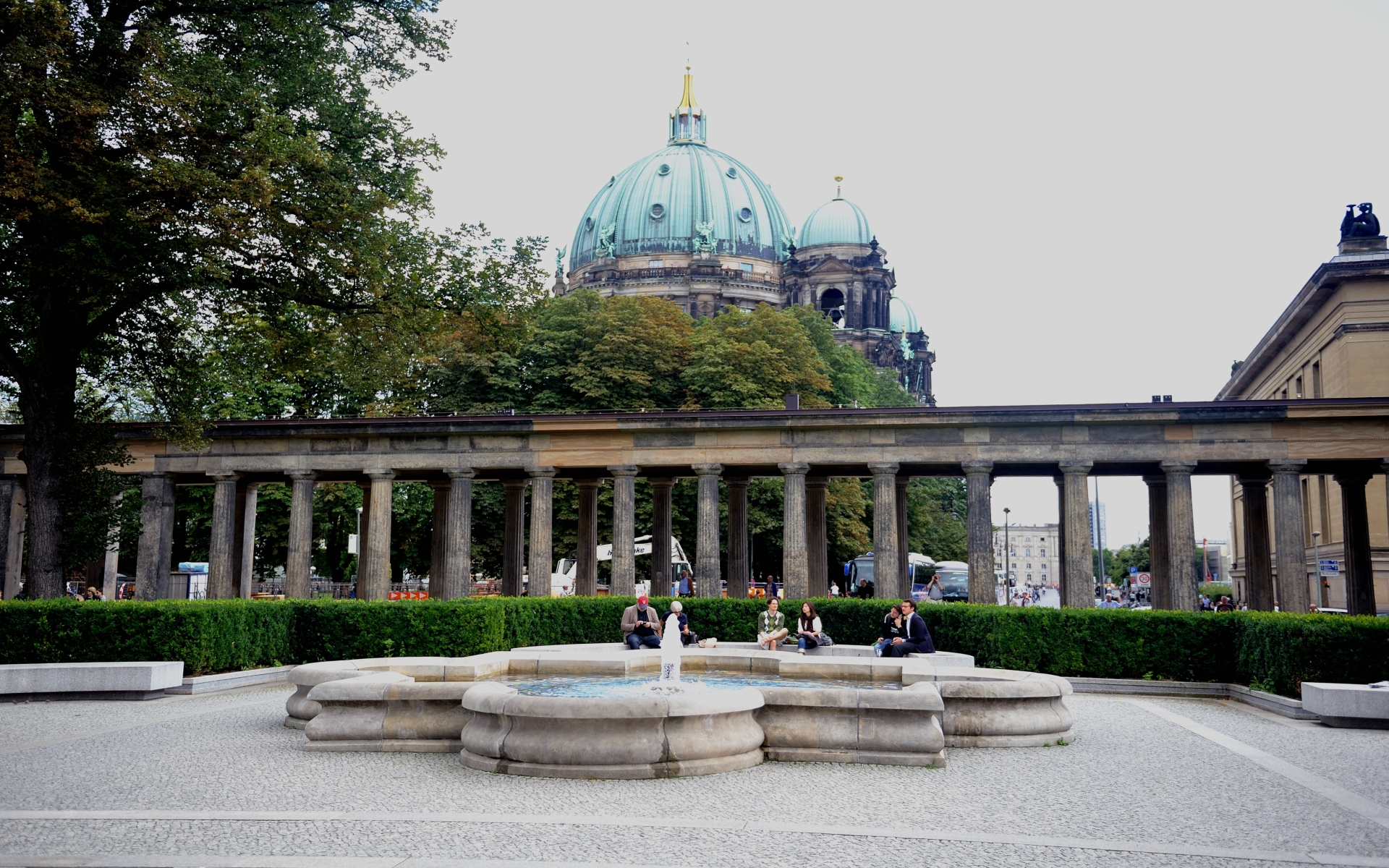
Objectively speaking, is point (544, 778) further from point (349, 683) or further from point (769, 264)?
point (769, 264)

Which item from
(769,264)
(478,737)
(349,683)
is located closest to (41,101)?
(349,683)

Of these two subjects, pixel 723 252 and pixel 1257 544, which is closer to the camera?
pixel 1257 544

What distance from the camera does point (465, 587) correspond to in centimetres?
4453

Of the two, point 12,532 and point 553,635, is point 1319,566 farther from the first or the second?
point 12,532

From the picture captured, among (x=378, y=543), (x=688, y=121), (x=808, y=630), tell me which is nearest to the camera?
(x=808, y=630)

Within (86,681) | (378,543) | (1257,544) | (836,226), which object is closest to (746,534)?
(378,543)

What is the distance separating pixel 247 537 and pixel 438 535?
27.2ft

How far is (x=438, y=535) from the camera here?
4897 centimetres

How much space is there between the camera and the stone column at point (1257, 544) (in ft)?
140

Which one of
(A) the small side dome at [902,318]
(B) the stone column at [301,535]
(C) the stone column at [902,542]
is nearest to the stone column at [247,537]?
(B) the stone column at [301,535]

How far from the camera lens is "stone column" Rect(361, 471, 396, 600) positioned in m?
44.5

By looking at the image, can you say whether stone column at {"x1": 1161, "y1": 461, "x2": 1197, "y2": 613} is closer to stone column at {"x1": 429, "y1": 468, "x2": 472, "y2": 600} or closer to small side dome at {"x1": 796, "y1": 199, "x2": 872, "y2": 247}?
stone column at {"x1": 429, "y1": 468, "x2": 472, "y2": 600}

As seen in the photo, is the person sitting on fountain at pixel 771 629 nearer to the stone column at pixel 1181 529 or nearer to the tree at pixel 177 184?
the tree at pixel 177 184

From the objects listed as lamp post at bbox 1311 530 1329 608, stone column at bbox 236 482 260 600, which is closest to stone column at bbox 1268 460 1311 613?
lamp post at bbox 1311 530 1329 608
